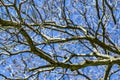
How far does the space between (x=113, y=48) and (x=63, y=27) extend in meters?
1.41

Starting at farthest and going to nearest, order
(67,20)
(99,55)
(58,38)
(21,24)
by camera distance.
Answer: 1. (67,20)
2. (58,38)
3. (99,55)
4. (21,24)

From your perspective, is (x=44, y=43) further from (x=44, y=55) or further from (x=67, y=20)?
(x=44, y=55)

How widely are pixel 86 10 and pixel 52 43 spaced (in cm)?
139

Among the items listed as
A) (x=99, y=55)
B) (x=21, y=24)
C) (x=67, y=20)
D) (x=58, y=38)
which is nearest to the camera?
(x=21, y=24)

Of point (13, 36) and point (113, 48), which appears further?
point (113, 48)

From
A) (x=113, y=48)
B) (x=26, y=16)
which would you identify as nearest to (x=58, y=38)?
(x=26, y=16)

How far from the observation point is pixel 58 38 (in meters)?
7.35

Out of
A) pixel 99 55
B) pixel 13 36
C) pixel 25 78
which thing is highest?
pixel 13 36

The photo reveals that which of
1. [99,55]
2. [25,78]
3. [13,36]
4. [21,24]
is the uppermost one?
[21,24]

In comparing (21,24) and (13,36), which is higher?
(21,24)

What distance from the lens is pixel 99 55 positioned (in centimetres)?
677

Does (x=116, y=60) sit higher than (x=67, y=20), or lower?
lower

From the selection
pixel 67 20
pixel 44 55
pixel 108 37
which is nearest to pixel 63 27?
pixel 67 20

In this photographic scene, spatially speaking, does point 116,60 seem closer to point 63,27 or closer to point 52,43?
point 52,43
